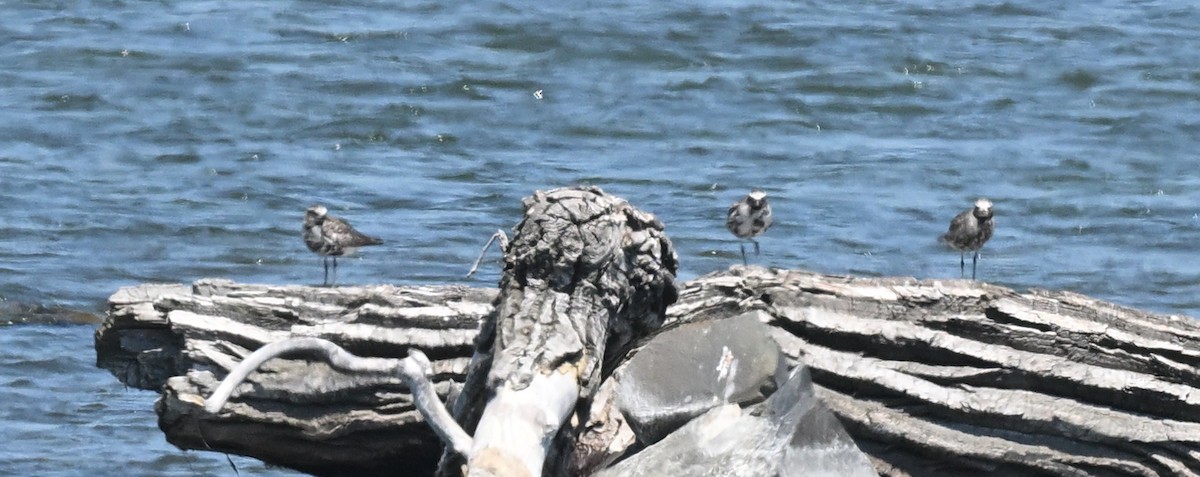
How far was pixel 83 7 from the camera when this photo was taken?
18312 millimetres

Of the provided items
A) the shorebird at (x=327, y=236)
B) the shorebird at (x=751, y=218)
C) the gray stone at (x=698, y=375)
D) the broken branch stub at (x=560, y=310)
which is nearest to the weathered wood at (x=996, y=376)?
the gray stone at (x=698, y=375)

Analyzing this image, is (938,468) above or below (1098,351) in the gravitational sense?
below

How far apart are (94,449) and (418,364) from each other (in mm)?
3351

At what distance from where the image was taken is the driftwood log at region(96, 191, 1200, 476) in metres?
5.03

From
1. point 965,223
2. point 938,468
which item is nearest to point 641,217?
point 938,468

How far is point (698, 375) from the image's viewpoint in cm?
490

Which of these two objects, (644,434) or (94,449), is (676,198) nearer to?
(94,449)

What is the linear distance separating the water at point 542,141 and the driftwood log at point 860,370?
5.88 feet

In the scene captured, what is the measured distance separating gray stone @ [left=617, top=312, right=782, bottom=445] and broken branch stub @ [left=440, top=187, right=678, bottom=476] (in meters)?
0.14

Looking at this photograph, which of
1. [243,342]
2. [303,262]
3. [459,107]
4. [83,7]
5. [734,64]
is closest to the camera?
[243,342]

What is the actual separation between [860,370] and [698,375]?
1.73 ft

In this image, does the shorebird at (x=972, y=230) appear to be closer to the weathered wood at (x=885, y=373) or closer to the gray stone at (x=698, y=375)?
the weathered wood at (x=885, y=373)

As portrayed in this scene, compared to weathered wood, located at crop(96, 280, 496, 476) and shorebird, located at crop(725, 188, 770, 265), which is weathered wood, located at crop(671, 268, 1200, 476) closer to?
weathered wood, located at crop(96, 280, 496, 476)

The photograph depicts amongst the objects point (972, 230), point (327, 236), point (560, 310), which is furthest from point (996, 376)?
point (327, 236)
